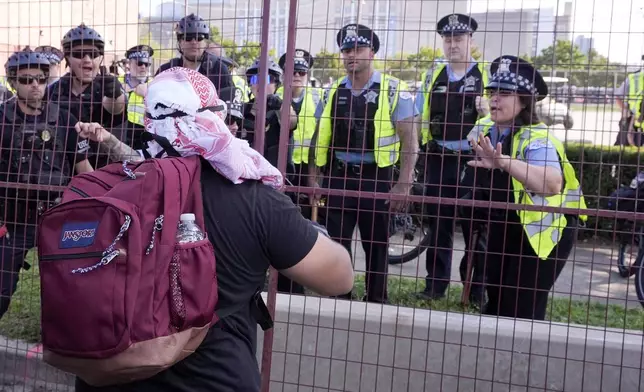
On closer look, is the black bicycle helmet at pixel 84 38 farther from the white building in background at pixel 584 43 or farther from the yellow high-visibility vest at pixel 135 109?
the white building in background at pixel 584 43

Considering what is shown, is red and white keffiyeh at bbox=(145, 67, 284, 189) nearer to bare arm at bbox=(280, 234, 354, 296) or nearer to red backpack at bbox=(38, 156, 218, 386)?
red backpack at bbox=(38, 156, 218, 386)

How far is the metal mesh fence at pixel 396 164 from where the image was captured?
3.50 metres

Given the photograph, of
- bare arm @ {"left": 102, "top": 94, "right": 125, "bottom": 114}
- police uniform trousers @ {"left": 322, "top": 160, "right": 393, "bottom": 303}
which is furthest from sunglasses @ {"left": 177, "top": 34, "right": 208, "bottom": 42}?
police uniform trousers @ {"left": 322, "top": 160, "right": 393, "bottom": 303}

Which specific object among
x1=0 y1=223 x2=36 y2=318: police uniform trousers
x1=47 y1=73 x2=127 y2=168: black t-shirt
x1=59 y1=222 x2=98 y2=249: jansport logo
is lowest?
x1=0 y1=223 x2=36 y2=318: police uniform trousers

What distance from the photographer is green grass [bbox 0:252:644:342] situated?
4719 millimetres

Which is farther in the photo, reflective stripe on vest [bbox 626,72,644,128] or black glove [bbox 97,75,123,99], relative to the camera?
black glove [bbox 97,75,123,99]

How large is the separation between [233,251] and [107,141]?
91.5 inches

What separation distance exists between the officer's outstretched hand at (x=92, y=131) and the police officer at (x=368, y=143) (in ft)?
4.09

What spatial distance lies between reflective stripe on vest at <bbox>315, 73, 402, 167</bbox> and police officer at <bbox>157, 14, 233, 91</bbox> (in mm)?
620

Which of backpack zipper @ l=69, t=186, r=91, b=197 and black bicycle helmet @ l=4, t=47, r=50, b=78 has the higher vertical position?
black bicycle helmet @ l=4, t=47, r=50, b=78

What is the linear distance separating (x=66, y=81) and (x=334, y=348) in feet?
9.44

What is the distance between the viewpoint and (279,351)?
396cm

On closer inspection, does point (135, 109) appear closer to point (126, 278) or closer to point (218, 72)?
point (218, 72)

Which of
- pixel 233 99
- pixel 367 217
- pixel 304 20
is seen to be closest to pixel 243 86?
pixel 233 99
